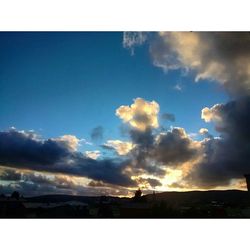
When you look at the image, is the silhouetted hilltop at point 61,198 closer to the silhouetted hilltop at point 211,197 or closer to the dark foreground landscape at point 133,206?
the dark foreground landscape at point 133,206

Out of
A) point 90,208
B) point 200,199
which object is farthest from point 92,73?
point 200,199

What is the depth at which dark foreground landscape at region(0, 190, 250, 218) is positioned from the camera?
5383mm

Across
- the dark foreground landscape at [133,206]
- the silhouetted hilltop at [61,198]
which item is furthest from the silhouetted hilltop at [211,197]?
the silhouetted hilltop at [61,198]

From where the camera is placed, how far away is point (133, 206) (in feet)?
17.9

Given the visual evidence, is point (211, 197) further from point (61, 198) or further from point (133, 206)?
point (61, 198)

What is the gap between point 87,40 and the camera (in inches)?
221

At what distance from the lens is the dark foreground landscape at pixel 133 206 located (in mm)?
5383

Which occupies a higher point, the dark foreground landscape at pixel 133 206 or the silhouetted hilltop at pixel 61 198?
the silhouetted hilltop at pixel 61 198

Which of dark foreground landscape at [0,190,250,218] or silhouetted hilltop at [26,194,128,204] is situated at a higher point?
silhouetted hilltop at [26,194,128,204]

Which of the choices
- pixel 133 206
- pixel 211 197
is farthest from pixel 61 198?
pixel 211 197

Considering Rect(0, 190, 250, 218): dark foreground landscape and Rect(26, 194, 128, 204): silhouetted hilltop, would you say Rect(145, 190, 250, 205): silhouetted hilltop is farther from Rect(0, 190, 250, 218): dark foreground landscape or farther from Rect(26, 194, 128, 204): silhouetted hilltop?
Rect(26, 194, 128, 204): silhouetted hilltop

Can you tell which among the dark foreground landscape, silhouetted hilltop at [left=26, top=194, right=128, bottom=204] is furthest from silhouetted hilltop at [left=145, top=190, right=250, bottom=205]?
silhouetted hilltop at [left=26, top=194, right=128, bottom=204]
